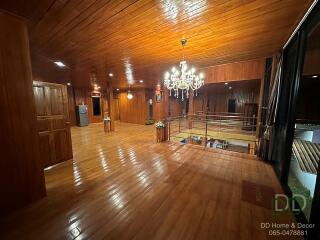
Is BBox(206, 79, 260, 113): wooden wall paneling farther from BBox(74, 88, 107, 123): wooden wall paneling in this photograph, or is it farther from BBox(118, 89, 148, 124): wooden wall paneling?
BBox(74, 88, 107, 123): wooden wall paneling

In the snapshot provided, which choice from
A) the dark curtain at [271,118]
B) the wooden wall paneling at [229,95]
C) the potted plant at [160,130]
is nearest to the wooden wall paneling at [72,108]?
the potted plant at [160,130]

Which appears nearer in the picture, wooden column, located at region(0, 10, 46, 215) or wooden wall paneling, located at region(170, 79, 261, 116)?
wooden column, located at region(0, 10, 46, 215)

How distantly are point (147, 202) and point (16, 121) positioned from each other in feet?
7.12

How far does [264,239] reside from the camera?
1.50 meters

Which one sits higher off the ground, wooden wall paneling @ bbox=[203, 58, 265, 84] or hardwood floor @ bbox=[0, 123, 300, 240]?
wooden wall paneling @ bbox=[203, 58, 265, 84]

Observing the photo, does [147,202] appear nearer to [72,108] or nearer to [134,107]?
[134,107]

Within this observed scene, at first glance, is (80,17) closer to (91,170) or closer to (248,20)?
(248,20)

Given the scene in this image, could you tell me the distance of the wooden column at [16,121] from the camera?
1.74 m

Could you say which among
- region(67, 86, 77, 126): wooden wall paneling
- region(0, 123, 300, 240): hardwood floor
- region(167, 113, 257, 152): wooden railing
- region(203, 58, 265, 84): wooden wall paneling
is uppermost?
region(203, 58, 265, 84): wooden wall paneling

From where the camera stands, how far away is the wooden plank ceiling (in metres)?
1.71

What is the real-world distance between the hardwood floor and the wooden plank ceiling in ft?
8.91

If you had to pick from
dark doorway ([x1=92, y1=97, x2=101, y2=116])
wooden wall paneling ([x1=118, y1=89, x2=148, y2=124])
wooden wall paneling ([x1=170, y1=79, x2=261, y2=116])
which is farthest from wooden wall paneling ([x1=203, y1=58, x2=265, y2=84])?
dark doorway ([x1=92, y1=97, x2=101, y2=116])

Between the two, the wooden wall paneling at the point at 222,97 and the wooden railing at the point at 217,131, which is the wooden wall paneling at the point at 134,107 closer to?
the wooden railing at the point at 217,131

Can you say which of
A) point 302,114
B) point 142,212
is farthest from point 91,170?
point 302,114
